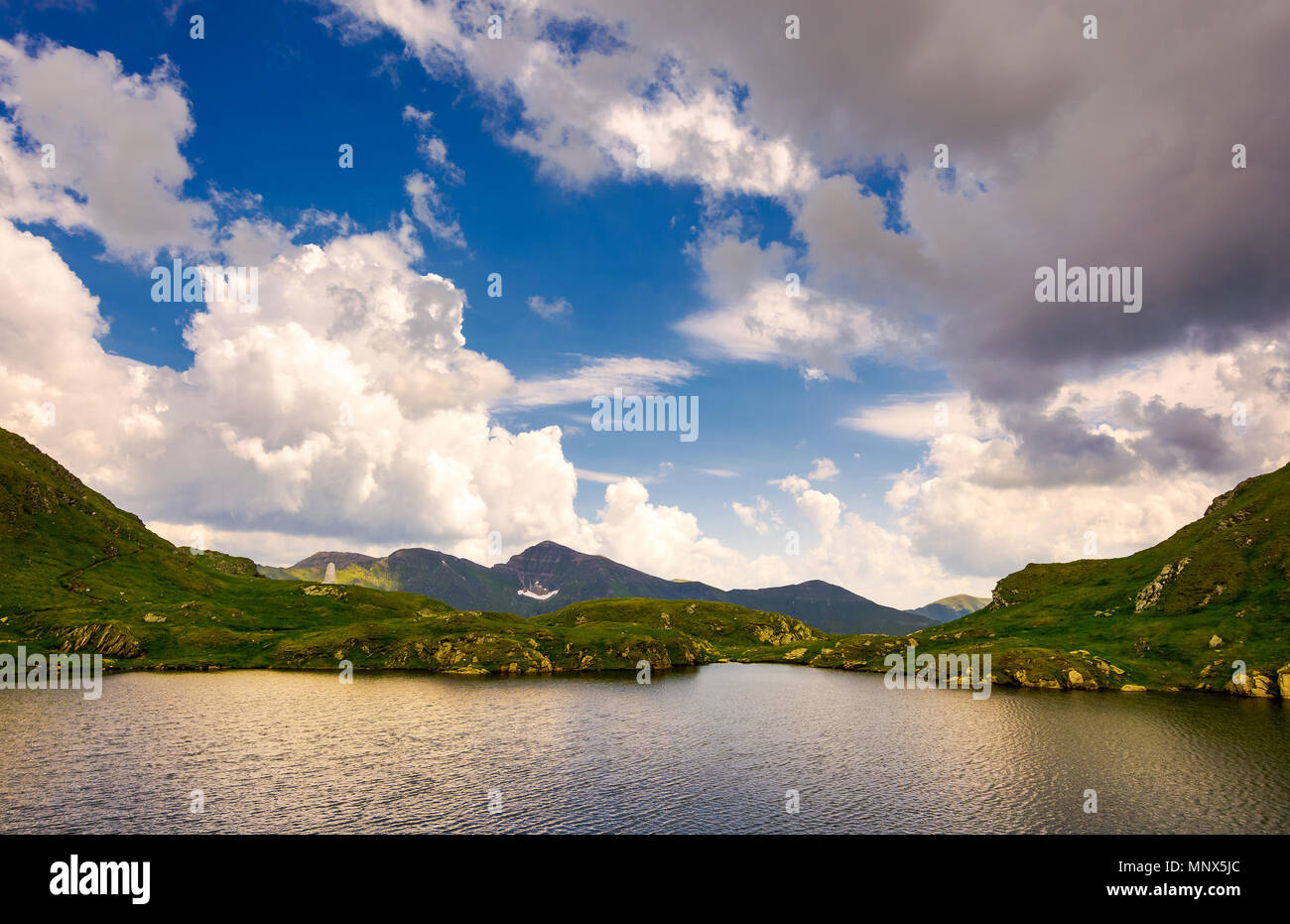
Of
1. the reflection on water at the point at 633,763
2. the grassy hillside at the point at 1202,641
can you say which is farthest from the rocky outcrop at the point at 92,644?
the grassy hillside at the point at 1202,641

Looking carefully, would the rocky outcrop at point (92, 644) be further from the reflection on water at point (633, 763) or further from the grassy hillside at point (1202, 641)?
the grassy hillside at point (1202, 641)

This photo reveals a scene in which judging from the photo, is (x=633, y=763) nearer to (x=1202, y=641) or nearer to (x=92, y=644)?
(x=1202, y=641)

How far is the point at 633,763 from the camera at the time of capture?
278ft

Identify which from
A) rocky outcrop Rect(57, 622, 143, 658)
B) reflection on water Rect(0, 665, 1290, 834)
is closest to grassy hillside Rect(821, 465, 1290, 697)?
reflection on water Rect(0, 665, 1290, 834)

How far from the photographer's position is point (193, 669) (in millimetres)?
191875

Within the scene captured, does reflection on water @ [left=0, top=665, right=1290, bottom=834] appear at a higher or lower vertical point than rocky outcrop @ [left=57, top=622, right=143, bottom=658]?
higher

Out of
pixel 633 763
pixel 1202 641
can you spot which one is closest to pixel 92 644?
pixel 633 763

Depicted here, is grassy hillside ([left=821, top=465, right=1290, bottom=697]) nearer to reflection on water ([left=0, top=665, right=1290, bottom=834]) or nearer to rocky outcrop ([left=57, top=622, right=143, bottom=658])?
reflection on water ([left=0, top=665, right=1290, bottom=834])

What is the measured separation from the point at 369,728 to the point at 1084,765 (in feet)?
370

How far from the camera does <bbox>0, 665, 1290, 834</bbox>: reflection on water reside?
203ft

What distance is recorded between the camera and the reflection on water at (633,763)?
61844mm

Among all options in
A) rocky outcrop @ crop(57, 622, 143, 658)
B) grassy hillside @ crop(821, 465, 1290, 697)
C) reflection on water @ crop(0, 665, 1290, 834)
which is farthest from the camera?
rocky outcrop @ crop(57, 622, 143, 658)
